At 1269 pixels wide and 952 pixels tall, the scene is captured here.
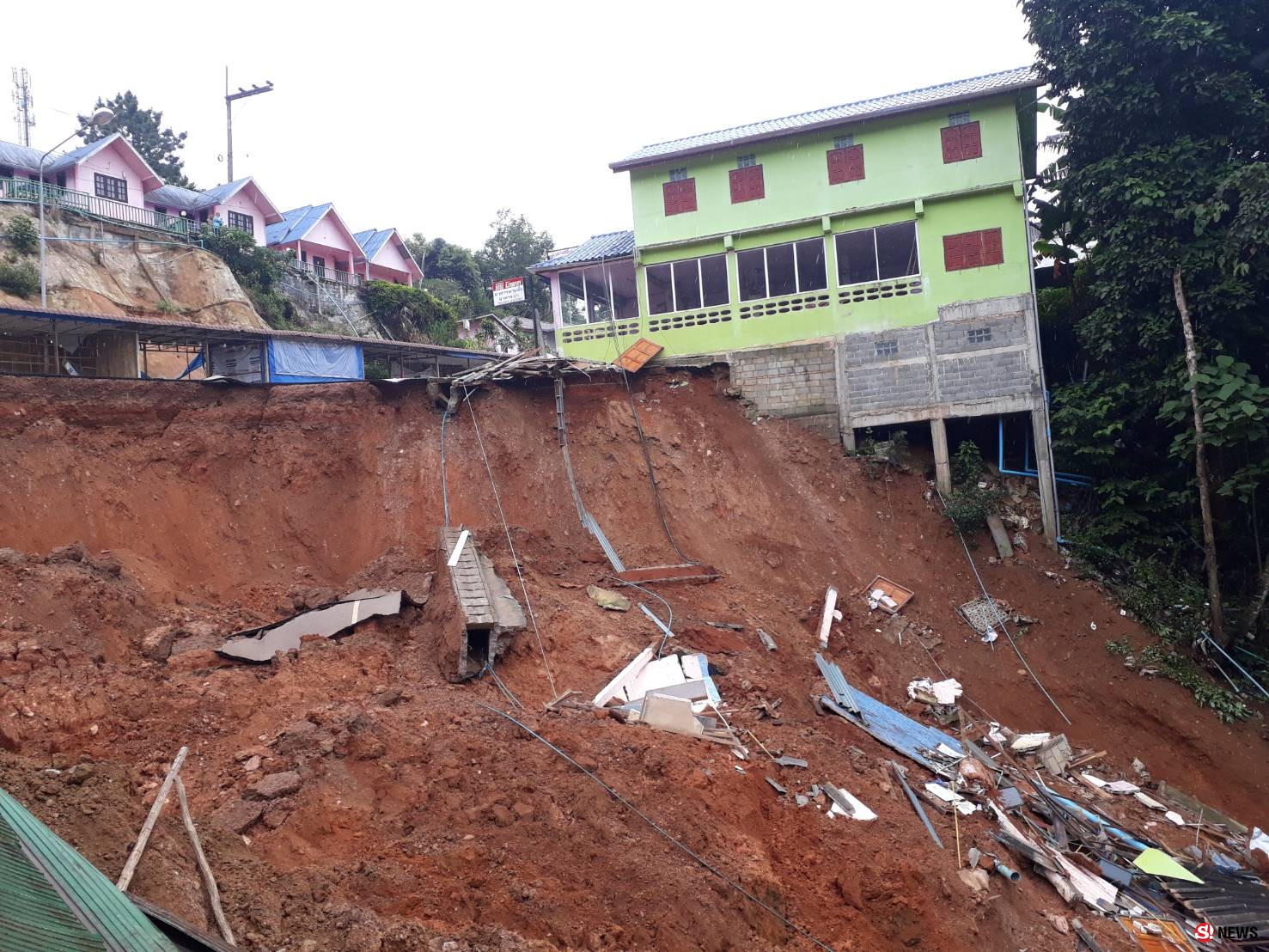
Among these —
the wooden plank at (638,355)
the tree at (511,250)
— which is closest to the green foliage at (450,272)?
the tree at (511,250)

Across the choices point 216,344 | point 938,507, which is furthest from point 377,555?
point 938,507

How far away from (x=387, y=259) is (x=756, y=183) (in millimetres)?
24300

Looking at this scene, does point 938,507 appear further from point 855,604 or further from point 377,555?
point 377,555

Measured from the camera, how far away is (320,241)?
117 feet

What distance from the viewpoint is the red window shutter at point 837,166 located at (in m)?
18.8

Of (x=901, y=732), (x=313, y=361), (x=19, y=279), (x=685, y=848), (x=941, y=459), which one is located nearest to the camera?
(x=685, y=848)

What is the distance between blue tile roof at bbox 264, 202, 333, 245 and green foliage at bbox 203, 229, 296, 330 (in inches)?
155

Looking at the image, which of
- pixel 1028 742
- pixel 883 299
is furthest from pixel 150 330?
pixel 1028 742

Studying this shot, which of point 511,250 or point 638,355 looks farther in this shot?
point 511,250

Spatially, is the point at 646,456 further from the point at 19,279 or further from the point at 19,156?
the point at 19,156

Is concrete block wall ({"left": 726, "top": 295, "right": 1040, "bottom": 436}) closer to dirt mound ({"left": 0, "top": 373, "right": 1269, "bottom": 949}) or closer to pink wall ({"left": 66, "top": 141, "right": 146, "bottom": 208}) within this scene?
dirt mound ({"left": 0, "top": 373, "right": 1269, "bottom": 949})

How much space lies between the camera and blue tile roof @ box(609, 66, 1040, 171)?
1772 centimetres

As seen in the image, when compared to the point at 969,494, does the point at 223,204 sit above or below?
above

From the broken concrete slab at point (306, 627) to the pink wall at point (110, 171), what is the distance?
24051mm
